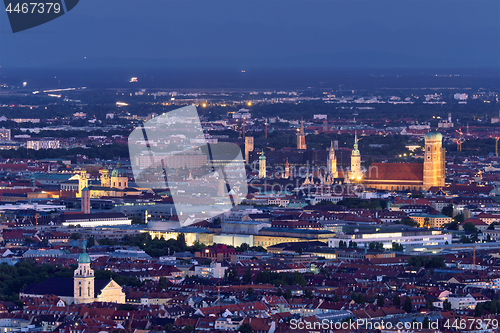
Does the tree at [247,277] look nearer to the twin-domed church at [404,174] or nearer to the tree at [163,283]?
the tree at [163,283]

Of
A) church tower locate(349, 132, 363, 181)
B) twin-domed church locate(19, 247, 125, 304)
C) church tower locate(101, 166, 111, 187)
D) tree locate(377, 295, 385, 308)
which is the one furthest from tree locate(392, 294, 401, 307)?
church tower locate(349, 132, 363, 181)

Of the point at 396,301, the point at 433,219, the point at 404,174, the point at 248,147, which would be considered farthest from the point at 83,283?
the point at 248,147

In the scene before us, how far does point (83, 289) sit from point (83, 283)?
4.3 inches

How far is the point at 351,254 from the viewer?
4075cm

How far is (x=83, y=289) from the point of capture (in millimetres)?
30516

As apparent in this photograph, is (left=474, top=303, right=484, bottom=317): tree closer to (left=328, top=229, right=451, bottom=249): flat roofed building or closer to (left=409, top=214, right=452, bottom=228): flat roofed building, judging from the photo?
(left=328, top=229, right=451, bottom=249): flat roofed building

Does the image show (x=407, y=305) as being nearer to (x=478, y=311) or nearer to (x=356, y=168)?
(x=478, y=311)

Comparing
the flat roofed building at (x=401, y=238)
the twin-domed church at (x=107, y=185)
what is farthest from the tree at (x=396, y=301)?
the twin-domed church at (x=107, y=185)

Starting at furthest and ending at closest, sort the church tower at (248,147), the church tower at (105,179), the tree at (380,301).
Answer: the church tower at (248,147) → the church tower at (105,179) → the tree at (380,301)

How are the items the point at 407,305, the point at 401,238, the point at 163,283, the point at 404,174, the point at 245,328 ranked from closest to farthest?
the point at 245,328, the point at 407,305, the point at 163,283, the point at 401,238, the point at 404,174

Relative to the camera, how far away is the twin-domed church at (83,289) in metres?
30.5

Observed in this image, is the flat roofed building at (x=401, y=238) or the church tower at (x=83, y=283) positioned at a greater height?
the church tower at (x=83, y=283)

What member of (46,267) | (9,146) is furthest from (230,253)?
(9,146)

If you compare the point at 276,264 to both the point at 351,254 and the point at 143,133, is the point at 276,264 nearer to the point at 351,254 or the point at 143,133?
the point at 351,254
